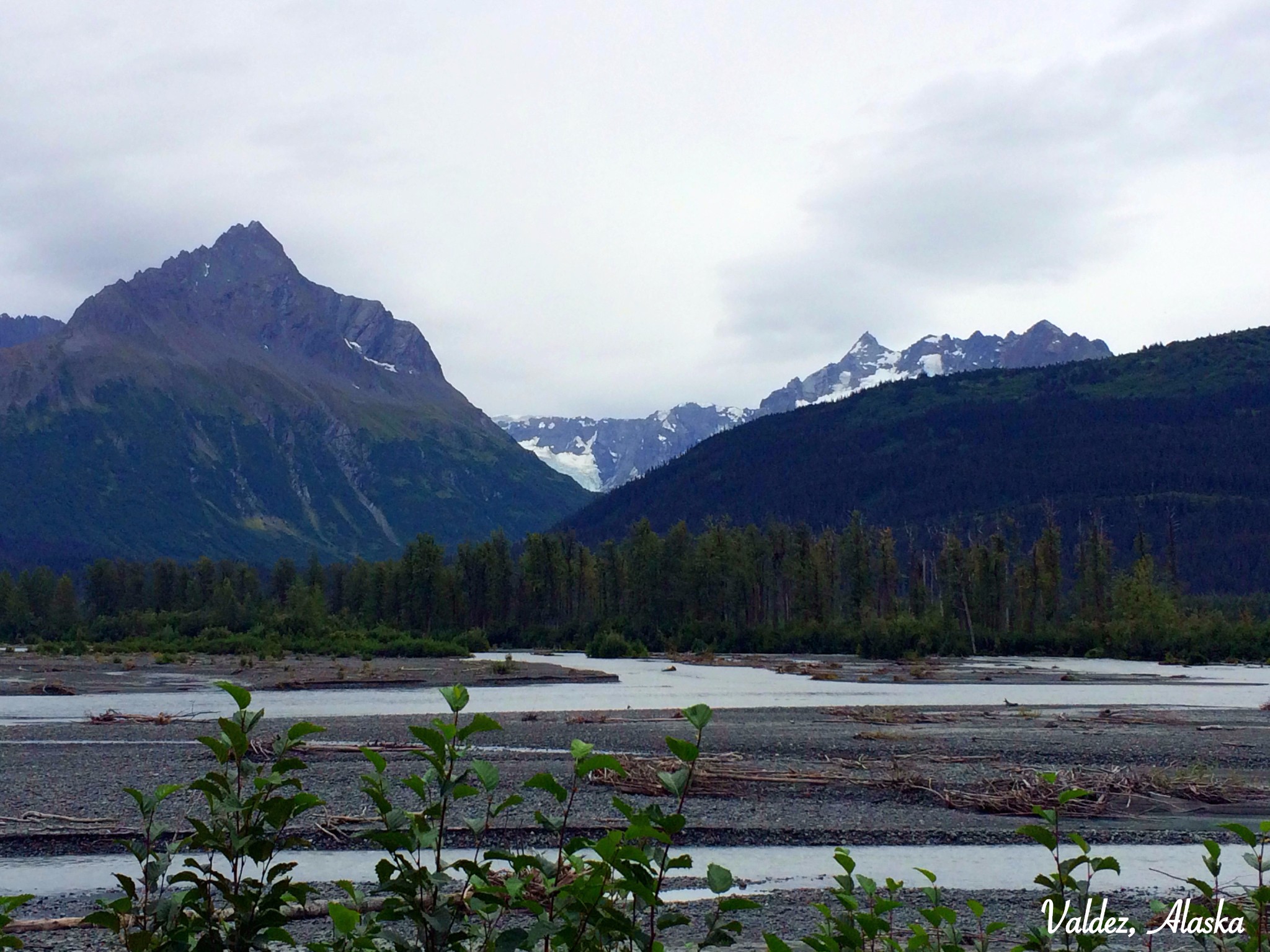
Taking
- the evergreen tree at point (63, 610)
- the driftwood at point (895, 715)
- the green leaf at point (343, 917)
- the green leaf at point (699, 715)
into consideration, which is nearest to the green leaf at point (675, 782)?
the green leaf at point (699, 715)

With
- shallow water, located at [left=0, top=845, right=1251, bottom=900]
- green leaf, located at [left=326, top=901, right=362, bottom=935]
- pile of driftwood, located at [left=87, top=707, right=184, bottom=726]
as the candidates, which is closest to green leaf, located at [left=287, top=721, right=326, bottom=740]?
green leaf, located at [left=326, top=901, right=362, bottom=935]

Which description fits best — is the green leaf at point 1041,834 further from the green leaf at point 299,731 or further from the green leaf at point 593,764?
the green leaf at point 299,731

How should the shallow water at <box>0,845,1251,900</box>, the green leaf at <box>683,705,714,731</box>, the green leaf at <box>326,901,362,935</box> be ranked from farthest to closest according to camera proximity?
the shallow water at <box>0,845,1251,900</box>, the green leaf at <box>683,705,714,731</box>, the green leaf at <box>326,901,362,935</box>

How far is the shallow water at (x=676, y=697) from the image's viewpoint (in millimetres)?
45969

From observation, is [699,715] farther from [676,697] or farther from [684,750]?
[676,697]

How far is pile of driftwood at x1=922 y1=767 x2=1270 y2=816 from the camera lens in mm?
22266

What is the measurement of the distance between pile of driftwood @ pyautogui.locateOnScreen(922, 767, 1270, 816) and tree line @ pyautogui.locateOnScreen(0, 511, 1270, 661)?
245 ft

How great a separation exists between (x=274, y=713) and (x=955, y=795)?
28195mm

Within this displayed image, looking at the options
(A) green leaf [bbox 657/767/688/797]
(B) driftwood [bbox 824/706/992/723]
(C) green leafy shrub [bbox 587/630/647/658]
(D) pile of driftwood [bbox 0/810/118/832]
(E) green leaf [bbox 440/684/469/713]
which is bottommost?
(C) green leafy shrub [bbox 587/630/647/658]

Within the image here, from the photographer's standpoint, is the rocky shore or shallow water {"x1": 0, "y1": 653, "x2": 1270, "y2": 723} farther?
shallow water {"x1": 0, "y1": 653, "x2": 1270, "y2": 723}

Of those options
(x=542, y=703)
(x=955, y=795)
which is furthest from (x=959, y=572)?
(x=955, y=795)

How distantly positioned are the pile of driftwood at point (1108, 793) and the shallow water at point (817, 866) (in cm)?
294

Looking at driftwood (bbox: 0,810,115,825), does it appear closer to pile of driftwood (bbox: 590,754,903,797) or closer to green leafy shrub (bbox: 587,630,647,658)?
pile of driftwood (bbox: 590,754,903,797)

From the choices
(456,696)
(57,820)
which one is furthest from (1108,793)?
(456,696)
